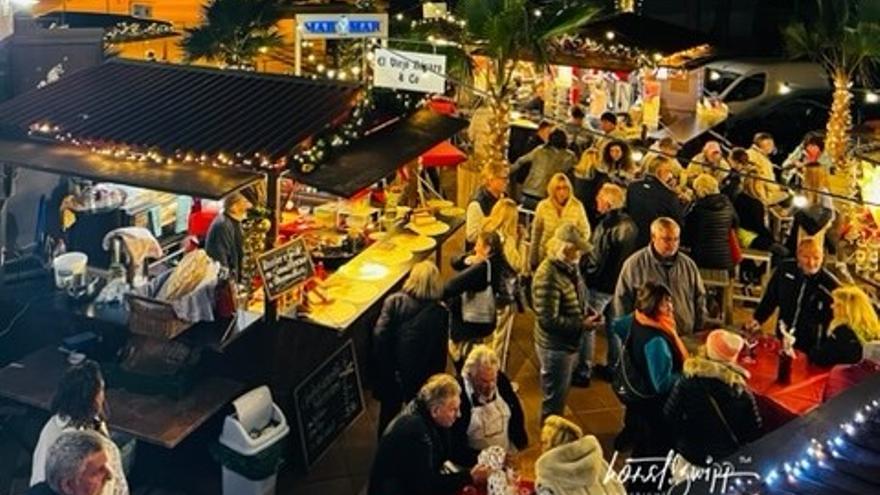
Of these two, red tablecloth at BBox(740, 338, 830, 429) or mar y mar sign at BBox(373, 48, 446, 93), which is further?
mar y mar sign at BBox(373, 48, 446, 93)

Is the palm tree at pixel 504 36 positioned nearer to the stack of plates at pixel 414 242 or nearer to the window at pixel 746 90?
the stack of plates at pixel 414 242

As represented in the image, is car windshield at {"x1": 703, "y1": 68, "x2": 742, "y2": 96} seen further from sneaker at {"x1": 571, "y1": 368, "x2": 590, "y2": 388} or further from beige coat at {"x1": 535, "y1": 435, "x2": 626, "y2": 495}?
beige coat at {"x1": 535, "y1": 435, "x2": 626, "y2": 495}

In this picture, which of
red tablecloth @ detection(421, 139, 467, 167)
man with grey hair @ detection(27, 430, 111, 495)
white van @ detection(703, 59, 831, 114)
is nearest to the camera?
man with grey hair @ detection(27, 430, 111, 495)

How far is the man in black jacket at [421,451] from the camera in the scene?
5.00 metres

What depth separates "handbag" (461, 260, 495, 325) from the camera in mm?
7121

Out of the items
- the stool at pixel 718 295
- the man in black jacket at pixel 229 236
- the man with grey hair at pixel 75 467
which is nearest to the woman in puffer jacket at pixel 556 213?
the stool at pixel 718 295

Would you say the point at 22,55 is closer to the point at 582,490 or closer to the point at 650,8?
the point at 582,490

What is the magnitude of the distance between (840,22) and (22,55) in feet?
32.9

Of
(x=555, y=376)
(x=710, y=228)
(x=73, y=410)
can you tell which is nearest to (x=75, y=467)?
(x=73, y=410)

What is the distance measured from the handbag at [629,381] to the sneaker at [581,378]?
2.01m

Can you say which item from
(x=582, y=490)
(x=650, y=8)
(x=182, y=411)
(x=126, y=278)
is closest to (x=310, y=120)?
(x=126, y=278)

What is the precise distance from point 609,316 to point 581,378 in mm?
697

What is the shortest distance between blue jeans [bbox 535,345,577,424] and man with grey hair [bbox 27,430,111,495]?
134 inches

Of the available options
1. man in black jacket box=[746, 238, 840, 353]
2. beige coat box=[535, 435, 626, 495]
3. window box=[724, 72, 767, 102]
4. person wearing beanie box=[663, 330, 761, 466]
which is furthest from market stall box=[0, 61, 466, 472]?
window box=[724, 72, 767, 102]
